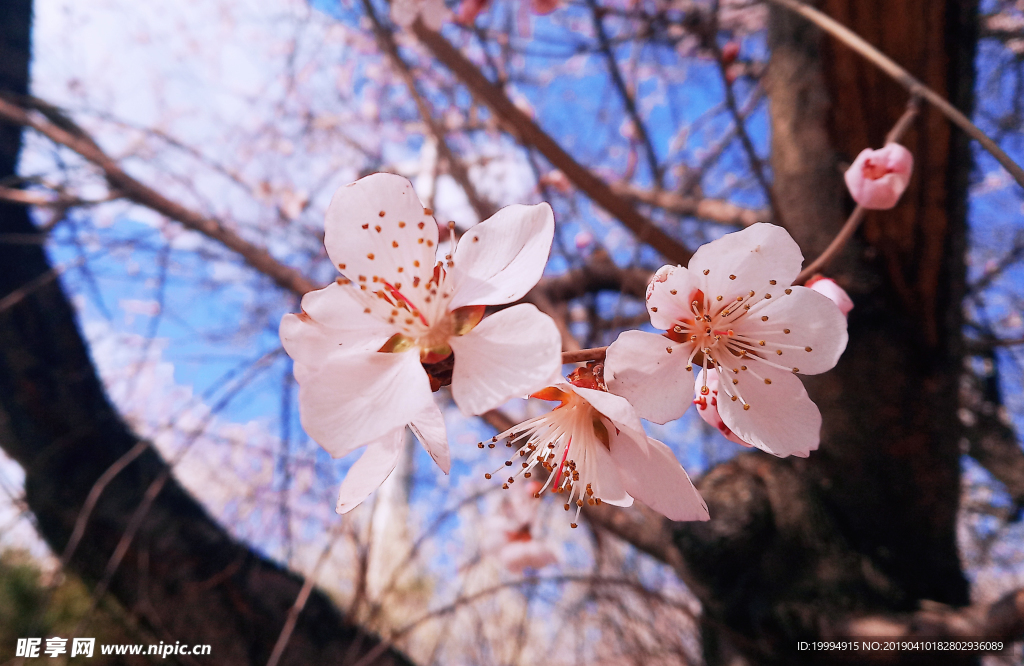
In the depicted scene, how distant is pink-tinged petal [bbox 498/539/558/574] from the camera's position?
3.89 ft

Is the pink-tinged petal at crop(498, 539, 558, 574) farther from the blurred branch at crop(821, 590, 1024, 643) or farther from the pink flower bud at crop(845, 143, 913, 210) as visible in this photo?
the pink flower bud at crop(845, 143, 913, 210)

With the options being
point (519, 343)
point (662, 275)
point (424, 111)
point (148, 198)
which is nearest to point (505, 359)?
point (519, 343)

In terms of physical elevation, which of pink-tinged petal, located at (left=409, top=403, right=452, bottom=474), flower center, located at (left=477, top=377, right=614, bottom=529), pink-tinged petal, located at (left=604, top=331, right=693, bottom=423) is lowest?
flower center, located at (left=477, top=377, right=614, bottom=529)

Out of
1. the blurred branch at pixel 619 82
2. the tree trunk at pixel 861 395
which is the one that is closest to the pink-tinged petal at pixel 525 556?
the tree trunk at pixel 861 395

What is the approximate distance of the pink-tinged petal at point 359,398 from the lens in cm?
34

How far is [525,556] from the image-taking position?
1182 millimetres

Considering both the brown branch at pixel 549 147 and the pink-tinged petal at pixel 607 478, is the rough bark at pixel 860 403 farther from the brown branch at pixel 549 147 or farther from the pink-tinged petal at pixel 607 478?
the pink-tinged petal at pixel 607 478

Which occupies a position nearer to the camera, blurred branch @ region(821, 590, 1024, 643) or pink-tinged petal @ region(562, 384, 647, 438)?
pink-tinged petal @ region(562, 384, 647, 438)

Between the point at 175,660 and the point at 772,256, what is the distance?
5.08ft

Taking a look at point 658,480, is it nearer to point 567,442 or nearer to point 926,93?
point 567,442

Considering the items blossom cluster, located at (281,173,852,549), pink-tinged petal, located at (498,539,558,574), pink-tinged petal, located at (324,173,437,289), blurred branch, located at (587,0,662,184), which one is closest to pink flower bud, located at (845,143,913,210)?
blossom cluster, located at (281,173,852,549)

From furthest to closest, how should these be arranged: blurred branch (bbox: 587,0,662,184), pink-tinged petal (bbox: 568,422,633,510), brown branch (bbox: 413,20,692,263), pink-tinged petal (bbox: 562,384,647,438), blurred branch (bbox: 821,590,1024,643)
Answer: blurred branch (bbox: 587,0,662,184) < brown branch (bbox: 413,20,692,263) < blurred branch (bbox: 821,590,1024,643) < pink-tinged petal (bbox: 568,422,633,510) < pink-tinged petal (bbox: 562,384,647,438)

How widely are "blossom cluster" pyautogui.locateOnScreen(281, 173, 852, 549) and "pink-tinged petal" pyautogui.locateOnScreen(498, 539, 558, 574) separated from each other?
816 mm

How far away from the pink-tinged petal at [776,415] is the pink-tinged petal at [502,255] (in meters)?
0.22
